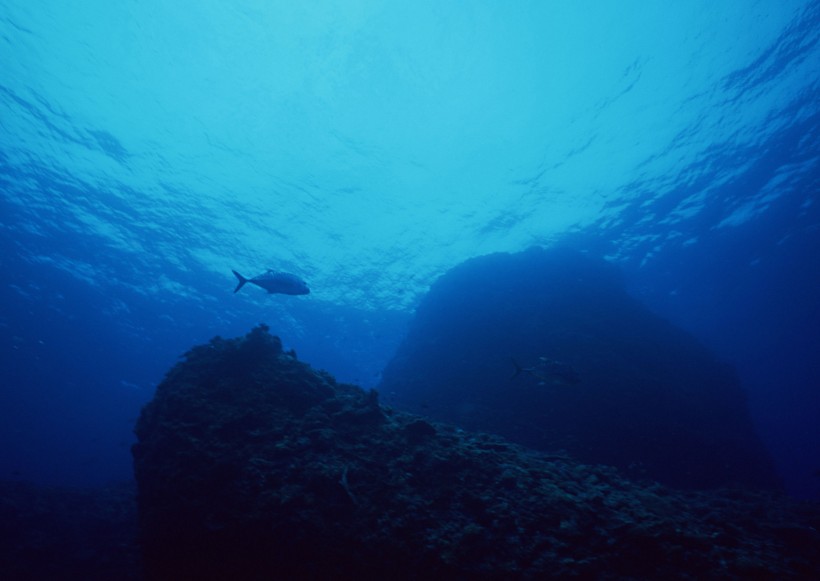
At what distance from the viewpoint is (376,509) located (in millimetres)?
4691

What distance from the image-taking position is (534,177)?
2166 centimetres

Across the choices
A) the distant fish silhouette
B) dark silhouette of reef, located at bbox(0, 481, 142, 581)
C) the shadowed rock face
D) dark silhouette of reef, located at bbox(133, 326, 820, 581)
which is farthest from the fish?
dark silhouette of reef, located at bbox(0, 481, 142, 581)

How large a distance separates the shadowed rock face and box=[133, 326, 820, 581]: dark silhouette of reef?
5466mm

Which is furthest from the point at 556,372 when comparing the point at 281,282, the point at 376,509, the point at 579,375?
the point at 281,282

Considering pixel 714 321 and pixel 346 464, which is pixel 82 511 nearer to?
pixel 346 464

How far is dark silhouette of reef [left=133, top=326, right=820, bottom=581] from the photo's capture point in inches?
156

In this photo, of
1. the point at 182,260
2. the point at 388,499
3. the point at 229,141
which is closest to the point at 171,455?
the point at 388,499

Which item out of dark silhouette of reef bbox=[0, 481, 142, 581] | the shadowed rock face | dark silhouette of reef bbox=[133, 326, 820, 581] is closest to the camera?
dark silhouette of reef bbox=[133, 326, 820, 581]

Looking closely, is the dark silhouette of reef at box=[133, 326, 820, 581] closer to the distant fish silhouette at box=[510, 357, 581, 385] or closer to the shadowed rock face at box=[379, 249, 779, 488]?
the distant fish silhouette at box=[510, 357, 581, 385]

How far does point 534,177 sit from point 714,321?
103 feet

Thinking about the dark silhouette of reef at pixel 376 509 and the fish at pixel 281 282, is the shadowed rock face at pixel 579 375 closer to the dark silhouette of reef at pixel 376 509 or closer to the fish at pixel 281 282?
the dark silhouette of reef at pixel 376 509

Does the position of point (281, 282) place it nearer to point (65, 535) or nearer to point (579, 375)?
point (579, 375)

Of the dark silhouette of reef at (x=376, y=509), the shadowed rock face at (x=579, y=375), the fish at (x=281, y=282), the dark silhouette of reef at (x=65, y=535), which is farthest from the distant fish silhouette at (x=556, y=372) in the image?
the dark silhouette of reef at (x=65, y=535)

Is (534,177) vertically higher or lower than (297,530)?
higher
